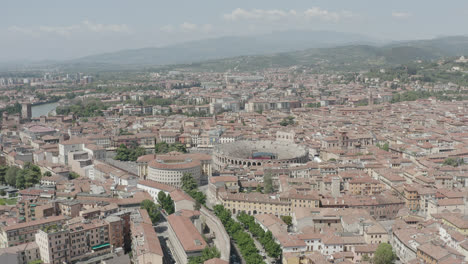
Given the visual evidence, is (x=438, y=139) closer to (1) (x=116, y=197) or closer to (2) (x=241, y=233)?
(2) (x=241, y=233)

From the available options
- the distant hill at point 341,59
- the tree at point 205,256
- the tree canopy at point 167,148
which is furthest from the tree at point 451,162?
the distant hill at point 341,59

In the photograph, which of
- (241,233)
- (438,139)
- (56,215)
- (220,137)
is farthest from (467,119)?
(56,215)

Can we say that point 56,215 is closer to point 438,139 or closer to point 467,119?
point 438,139

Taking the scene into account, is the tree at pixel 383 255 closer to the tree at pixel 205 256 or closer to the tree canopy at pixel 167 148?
the tree at pixel 205 256

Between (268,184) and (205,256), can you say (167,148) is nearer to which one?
(268,184)

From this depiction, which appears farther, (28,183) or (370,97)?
(370,97)

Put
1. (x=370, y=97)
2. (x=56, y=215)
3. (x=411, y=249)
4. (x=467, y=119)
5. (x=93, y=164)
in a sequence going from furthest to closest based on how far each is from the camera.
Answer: (x=370, y=97), (x=467, y=119), (x=93, y=164), (x=56, y=215), (x=411, y=249)

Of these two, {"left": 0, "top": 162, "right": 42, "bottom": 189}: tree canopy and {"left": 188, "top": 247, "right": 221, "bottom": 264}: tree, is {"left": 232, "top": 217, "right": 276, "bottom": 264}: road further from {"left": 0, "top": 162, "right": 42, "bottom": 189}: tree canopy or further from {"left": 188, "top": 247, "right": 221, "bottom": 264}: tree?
{"left": 0, "top": 162, "right": 42, "bottom": 189}: tree canopy

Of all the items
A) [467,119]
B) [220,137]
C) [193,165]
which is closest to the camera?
[193,165]

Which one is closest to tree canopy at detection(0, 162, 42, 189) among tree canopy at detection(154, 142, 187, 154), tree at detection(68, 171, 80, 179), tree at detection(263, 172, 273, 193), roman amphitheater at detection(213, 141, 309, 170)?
tree at detection(68, 171, 80, 179)
